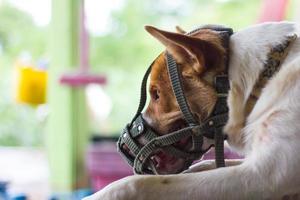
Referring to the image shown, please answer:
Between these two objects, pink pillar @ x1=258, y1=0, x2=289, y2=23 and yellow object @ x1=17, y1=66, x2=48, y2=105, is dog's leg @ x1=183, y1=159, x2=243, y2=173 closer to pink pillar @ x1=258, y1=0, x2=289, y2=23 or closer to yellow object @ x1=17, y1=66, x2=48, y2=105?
pink pillar @ x1=258, y1=0, x2=289, y2=23

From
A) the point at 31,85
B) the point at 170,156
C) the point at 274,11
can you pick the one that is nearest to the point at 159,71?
the point at 170,156

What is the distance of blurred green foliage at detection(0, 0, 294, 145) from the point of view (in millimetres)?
4176

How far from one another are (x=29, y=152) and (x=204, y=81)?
10.4 feet

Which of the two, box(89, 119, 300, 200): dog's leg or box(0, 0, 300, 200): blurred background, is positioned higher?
box(89, 119, 300, 200): dog's leg

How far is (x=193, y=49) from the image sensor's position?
152cm

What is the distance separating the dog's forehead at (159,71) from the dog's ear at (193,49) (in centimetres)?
6

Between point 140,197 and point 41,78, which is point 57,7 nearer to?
point 41,78

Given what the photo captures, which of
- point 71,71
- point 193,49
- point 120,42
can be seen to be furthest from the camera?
point 120,42

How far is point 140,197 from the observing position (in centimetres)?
141

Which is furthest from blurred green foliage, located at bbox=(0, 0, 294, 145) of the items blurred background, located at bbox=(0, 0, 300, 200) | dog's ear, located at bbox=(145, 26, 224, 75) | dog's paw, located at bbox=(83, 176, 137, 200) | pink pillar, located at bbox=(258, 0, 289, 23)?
dog's paw, located at bbox=(83, 176, 137, 200)

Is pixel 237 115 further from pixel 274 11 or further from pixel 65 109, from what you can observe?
pixel 65 109

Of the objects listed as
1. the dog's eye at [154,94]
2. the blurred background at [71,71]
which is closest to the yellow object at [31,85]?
the blurred background at [71,71]

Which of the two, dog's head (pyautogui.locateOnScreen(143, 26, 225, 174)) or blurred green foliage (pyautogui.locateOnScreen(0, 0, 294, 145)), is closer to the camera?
dog's head (pyautogui.locateOnScreen(143, 26, 225, 174))

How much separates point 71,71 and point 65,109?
236 mm
